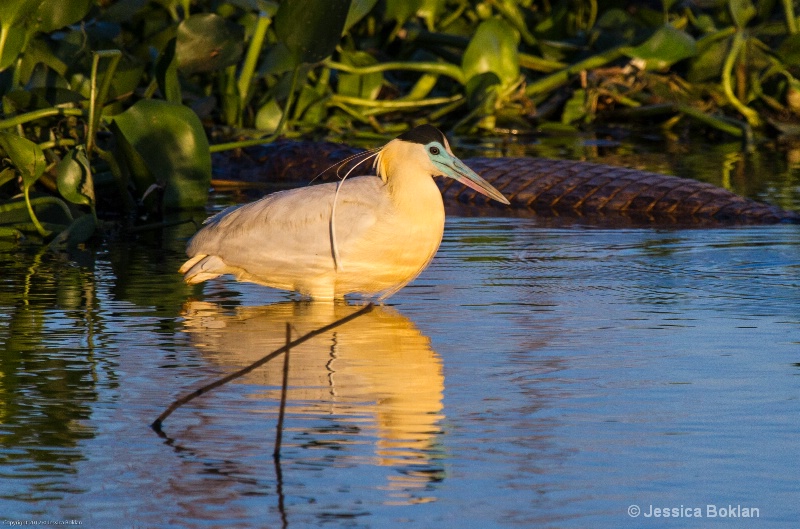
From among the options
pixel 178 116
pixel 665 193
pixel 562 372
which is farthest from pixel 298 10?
pixel 562 372

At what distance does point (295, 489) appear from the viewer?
344 centimetres

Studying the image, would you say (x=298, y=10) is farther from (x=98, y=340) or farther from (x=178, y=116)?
(x=98, y=340)

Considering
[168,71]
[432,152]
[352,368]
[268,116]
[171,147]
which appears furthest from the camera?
[268,116]

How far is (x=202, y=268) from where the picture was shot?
593 centimetres

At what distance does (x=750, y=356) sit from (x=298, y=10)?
3918 mm

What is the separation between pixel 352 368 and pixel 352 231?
3.27 feet

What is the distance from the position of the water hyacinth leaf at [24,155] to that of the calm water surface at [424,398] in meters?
0.55


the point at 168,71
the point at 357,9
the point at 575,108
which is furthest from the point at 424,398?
the point at 575,108

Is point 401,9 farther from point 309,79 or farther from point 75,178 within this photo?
point 75,178

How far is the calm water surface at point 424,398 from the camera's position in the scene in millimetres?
3373

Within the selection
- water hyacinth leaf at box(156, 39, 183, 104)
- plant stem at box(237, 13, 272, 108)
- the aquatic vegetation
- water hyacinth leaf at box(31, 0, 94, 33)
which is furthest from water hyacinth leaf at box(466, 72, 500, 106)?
water hyacinth leaf at box(31, 0, 94, 33)

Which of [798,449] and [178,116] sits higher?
[178,116]

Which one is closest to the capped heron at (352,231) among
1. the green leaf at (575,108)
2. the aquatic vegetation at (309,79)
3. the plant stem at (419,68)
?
the aquatic vegetation at (309,79)

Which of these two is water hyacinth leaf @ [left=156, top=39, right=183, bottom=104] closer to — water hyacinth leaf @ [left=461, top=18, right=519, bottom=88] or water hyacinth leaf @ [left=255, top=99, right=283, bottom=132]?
water hyacinth leaf @ [left=255, top=99, right=283, bottom=132]
